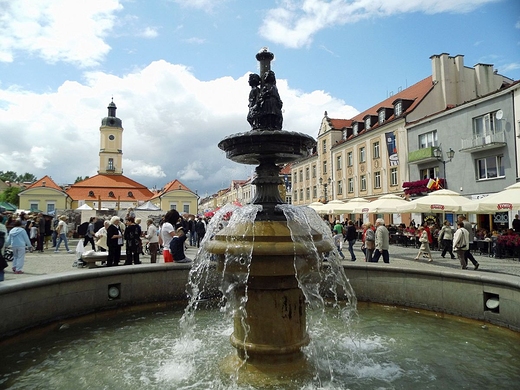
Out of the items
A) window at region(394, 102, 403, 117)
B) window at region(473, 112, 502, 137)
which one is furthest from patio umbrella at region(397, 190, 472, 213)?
window at region(394, 102, 403, 117)

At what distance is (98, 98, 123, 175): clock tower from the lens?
288ft

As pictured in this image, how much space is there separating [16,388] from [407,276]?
6.62 metres

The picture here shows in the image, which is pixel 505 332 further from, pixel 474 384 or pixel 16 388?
pixel 16 388

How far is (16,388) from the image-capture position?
14.1 ft

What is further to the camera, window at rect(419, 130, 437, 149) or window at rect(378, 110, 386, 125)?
window at rect(378, 110, 386, 125)

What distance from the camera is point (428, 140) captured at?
103 ft

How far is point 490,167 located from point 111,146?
8207 cm

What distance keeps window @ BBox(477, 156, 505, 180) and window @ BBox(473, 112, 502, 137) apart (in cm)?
176

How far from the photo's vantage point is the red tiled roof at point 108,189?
74.1 m

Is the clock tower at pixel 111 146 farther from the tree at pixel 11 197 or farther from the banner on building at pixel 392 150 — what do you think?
the banner on building at pixel 392 150

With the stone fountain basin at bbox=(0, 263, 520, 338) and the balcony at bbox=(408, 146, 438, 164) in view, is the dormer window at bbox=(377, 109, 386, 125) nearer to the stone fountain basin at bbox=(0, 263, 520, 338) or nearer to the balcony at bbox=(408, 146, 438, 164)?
the balcony at bbox=(408, 146, 438, 164)

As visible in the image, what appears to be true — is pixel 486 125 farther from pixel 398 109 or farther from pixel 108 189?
pixel 108 189

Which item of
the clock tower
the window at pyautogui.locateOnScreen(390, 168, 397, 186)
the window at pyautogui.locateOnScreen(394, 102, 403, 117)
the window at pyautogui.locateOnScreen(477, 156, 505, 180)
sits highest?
the clock tower

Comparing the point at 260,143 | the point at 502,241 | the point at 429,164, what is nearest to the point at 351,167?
the point at 429,164
